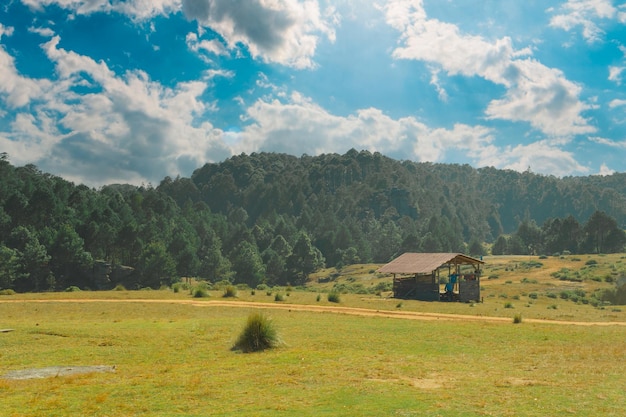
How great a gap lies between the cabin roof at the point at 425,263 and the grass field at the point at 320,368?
1883cm

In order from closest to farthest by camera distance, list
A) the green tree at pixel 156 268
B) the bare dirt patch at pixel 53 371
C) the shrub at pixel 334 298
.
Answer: the bare dirt patch at pixel 53 371
the shrub at pixel 334 298
the green tree at pixel 156 268

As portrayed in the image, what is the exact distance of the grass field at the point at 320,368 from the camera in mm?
10250

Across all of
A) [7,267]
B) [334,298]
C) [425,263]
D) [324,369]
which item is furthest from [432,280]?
[7,267]

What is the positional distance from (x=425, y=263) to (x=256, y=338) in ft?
110

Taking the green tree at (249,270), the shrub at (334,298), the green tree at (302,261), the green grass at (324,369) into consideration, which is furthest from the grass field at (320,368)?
the green tree at (302,261)

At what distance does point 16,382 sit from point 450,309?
2966 cm

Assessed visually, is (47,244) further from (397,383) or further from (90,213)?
(397,383)

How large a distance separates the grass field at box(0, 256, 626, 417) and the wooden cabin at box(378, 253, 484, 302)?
19084 mm

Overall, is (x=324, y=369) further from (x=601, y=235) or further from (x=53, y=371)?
(x=601, y=235)

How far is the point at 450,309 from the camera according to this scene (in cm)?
3703

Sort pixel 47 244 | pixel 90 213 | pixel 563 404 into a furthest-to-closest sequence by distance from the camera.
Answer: pixel 90 213, pixel 47 244, pixel 563 404


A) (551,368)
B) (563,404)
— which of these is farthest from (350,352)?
(563,404)

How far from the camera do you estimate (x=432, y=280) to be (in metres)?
49.3

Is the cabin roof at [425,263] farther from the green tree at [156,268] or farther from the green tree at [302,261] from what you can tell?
the green tree at [302,261]
